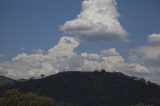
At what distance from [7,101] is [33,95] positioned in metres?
8.77

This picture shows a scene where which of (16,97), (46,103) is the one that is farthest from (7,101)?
(46,103)

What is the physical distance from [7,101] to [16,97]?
3010 millimetres

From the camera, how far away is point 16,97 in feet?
396

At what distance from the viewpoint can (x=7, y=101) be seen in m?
119

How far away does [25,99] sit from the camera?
395 ft

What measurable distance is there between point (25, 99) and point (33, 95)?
4601 mm

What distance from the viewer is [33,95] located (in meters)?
124

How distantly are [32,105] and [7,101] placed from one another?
7.46 meters

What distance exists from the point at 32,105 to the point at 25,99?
3.01 meters

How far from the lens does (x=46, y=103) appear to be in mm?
120375

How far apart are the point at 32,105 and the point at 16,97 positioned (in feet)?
18.7

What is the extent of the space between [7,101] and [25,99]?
526 cm

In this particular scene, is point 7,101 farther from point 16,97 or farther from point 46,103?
point 46,103
